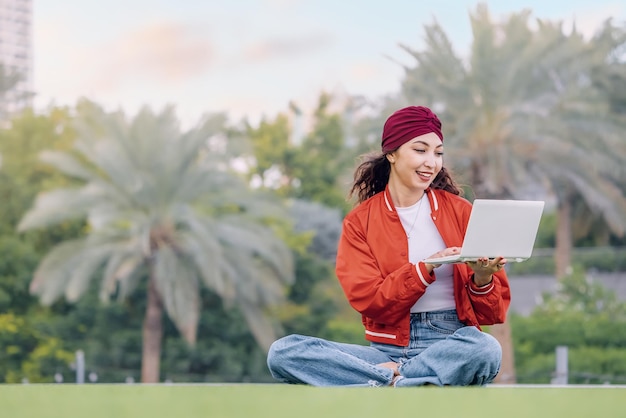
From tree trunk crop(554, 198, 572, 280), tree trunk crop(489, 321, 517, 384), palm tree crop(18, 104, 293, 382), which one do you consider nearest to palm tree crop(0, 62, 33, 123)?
palm tree crop(18, 104, 293, 382)

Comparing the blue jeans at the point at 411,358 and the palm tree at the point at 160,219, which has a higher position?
the palm tree at the point at 160,219

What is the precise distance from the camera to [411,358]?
16.3ft

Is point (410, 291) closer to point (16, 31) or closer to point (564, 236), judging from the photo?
point (564, 236)

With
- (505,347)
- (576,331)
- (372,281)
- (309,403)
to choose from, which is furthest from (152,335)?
(309,403)

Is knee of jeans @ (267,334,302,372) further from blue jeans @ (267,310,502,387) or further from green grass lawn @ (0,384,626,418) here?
green grass lawn @ (0,384,626,418)

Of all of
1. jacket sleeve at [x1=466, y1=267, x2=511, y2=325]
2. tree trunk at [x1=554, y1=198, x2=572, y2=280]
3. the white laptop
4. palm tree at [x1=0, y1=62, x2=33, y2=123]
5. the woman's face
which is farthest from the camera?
palm tree at [x1=0, y1=62, x2=33, y2=123]

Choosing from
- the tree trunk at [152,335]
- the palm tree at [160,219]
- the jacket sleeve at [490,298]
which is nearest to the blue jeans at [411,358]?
the jacket sleeve at [490,298]

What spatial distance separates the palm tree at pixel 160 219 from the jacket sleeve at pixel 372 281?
59.8 ft

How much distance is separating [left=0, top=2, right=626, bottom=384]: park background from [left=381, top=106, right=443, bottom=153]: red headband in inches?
525

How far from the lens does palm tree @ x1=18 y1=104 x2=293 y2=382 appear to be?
23469 millimetres

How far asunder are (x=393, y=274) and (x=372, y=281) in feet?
0.48

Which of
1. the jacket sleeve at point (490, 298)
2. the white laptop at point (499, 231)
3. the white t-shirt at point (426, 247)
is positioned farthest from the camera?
the white t-shirt at point (426, 247)

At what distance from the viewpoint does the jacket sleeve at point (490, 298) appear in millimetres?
4832

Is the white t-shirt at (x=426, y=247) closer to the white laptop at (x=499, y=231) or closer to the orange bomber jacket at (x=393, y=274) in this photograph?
the orange bomber jacket at (x=393, y=274)
